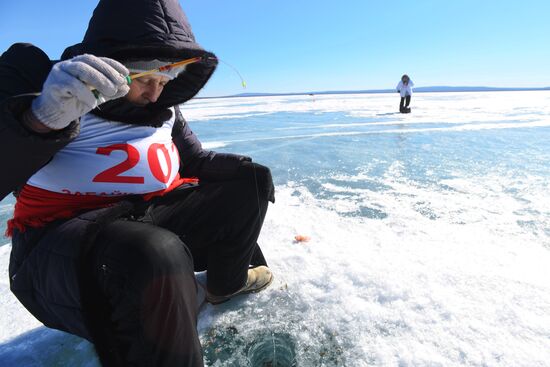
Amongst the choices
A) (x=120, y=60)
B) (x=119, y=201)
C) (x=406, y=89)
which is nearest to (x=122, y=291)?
(x=119, y=201)

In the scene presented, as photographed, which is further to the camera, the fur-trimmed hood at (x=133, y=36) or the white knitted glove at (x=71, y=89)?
the fur-trimmed hood at (x=133, y=36)

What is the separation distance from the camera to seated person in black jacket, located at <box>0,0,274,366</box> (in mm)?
848

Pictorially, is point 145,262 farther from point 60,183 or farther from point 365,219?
point 365,219

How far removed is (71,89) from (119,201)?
578mm

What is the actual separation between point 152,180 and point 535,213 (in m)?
2.61

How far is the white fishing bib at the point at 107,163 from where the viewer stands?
1.12 metres

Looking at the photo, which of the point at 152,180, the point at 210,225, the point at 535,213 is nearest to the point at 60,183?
the point at 152,180

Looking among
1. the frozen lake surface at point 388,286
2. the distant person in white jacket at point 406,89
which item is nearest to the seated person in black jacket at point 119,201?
the frozen lake surface at point 388,286

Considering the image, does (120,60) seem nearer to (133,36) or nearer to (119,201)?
(133,36)

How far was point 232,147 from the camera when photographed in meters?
5.68

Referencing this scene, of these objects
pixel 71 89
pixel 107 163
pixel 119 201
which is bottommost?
pixel 119 201

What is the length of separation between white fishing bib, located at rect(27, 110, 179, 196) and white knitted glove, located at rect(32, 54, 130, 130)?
1.09 feet

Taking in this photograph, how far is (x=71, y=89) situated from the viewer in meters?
0.78

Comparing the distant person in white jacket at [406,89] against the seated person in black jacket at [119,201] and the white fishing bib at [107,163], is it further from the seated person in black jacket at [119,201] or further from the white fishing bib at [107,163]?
the white fishing bib at [107,163]
